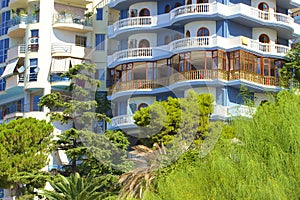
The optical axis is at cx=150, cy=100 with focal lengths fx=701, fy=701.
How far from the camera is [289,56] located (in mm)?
45719

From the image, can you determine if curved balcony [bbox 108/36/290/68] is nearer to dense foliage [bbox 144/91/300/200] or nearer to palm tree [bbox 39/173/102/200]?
palm tree [bbox 39/173/102/200]

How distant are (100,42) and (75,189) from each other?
1936 centimetres

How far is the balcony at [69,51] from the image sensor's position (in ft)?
168

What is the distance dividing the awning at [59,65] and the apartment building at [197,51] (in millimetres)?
3692

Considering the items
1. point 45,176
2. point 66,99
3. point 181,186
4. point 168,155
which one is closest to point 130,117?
point 66,99

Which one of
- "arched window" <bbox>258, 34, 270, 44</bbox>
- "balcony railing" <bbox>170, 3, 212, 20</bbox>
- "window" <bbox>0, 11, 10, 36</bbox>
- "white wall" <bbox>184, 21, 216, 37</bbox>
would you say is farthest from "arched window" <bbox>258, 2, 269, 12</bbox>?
"window" <bbox>0, 11, 10, 36</bbox>

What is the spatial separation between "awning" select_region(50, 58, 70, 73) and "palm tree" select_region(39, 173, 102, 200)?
49.8 feet

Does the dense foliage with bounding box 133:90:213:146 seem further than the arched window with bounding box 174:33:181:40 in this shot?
No

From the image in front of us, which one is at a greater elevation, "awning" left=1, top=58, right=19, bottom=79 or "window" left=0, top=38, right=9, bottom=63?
"window" left=0, top=38, right=9, bottom=63

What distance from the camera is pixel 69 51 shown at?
5134 cm

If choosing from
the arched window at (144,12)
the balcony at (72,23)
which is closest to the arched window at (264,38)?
the arched window at (144,12)

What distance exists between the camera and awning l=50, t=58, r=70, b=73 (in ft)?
166

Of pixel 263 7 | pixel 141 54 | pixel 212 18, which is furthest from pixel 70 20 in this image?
pixel 263 7

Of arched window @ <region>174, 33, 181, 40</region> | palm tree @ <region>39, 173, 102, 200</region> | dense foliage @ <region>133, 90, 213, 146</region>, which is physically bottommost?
palm tree @ <region>39, 173, 102, 200</region>
